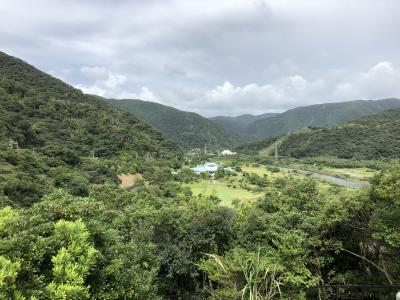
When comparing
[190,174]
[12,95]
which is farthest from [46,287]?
[12,95]

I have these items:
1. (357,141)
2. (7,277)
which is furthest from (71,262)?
(357,141)

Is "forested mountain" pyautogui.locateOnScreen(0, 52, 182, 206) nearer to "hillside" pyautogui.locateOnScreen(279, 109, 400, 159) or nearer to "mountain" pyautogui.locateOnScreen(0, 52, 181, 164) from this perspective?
"mountain" pyautogui.locateOnScreen(0, 52, 181, 164)

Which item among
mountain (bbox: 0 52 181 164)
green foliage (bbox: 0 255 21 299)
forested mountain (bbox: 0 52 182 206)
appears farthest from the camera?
mountain (bbox: 0 52 181 164)

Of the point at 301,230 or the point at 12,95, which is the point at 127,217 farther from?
the point at 12,95

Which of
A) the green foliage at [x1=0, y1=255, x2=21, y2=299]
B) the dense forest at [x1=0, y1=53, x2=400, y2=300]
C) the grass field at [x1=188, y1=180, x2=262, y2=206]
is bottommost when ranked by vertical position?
the grass field at [x1=188, y1=180, x2=262, y2=206]

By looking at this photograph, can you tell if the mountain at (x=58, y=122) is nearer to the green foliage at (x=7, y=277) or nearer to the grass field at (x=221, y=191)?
the grass field at (x=221, y=191)

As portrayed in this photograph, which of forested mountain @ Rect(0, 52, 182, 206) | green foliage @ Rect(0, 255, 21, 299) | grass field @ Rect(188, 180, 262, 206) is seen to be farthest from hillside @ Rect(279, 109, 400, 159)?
green foliage @ Rect(0, 255, 21, 299)

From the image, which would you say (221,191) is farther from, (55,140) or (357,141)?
(357,141)
